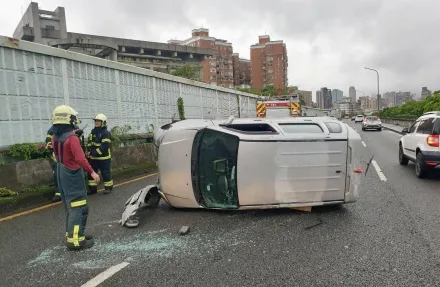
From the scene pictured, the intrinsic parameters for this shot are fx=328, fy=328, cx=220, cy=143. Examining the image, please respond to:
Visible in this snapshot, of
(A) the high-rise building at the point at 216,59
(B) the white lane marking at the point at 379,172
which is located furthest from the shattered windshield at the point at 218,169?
(A) the high-rise building at the point at 216,59

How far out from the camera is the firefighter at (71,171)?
13.2 feet

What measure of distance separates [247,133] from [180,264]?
7.17ft

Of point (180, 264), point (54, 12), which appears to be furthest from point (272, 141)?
point (54, 12)

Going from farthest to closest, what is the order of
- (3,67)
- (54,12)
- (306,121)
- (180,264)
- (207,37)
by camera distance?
1. (207,37)
2. (54,12)
3. (3,67)
4. (306,121)
5. (180,264)

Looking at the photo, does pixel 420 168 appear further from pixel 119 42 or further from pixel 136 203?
pixel 119 42

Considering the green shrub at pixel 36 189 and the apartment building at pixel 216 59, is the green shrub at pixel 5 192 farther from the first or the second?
the apartment building at pixel 216 59

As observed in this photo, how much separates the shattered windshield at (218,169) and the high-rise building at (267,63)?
366 feet

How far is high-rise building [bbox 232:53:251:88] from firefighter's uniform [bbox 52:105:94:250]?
118689 millimetres

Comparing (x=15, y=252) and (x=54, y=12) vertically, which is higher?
(x=54, y=12)

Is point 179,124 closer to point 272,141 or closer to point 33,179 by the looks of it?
point 272,141

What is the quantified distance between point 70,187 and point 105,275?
1.35m

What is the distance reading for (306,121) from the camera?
5172 mm

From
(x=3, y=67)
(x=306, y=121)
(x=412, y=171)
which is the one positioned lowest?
(x=412, y=171)

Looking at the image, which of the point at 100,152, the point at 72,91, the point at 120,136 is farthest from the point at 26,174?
the point at 120,136
